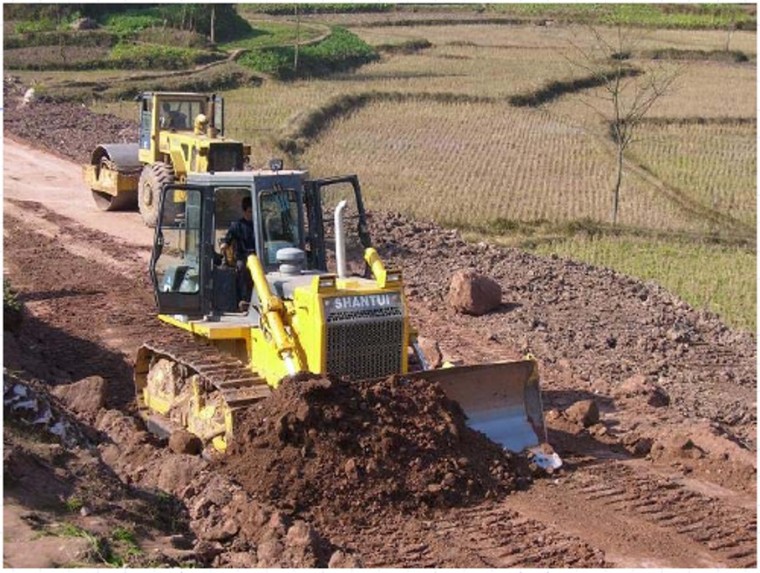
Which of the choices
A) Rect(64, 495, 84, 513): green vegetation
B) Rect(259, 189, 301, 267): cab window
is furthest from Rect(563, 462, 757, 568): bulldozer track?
Rect(64, 495, 84, 513): green vegetation

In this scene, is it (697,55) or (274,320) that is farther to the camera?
(697,55)

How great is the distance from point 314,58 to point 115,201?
28279 mm

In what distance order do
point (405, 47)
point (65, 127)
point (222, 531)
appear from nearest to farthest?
1. point (222, 531)
2. point (65, 127)
3. point (405, 47)

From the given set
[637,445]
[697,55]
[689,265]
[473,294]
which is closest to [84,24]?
[697,55]

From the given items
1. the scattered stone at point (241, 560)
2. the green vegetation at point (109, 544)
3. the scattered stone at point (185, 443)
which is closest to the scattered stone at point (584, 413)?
the scattered stone at point (185, 443)

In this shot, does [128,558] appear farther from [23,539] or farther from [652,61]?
[652,61]

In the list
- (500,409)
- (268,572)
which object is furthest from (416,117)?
(268,572)

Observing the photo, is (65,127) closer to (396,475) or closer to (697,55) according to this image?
(396,475)

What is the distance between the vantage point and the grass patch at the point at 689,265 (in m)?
19.1

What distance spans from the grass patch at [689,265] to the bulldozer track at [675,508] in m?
7.74

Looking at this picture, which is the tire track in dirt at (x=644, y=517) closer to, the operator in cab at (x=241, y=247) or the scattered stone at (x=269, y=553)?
the scattered stone at (x=269, y=553)

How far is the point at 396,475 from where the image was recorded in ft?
32.3

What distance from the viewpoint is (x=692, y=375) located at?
579 inches

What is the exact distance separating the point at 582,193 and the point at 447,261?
35.0ft
